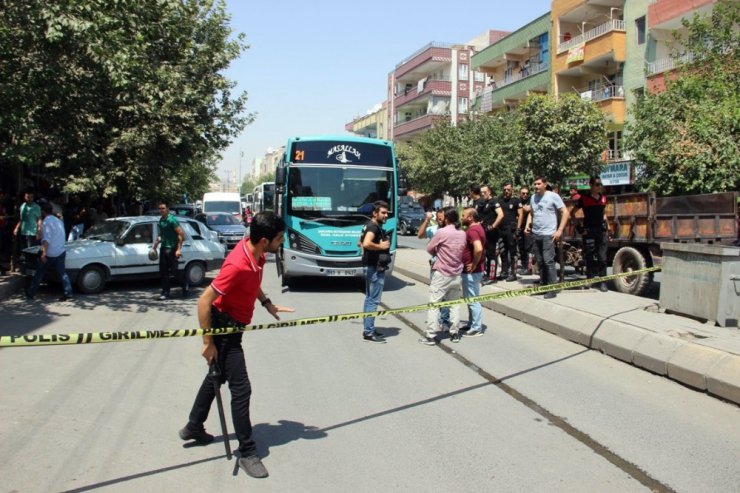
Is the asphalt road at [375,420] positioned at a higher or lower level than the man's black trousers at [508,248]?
lower

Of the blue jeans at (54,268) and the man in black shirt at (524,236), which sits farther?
the man in black shirt at (524,236)

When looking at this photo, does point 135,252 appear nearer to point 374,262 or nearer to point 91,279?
point 91,279

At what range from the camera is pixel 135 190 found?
70.8ft

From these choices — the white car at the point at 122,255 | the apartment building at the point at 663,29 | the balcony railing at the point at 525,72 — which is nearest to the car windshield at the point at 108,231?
the white car at the point at 122,255

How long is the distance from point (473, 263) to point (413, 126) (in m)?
50.0

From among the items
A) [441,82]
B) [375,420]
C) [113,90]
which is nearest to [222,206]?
[113,90]

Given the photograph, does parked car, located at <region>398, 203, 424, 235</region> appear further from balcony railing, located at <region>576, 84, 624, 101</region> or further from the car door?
the car door

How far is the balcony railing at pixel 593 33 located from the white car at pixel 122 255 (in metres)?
25.1

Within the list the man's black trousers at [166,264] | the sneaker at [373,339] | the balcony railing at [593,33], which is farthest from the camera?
the balcony railing at [593,33]

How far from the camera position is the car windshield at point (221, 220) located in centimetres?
2334

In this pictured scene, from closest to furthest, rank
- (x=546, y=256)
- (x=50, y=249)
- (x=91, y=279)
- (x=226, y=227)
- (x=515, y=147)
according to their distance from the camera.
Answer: (x=546, y=256) → (x=50, y=249) → (x=91, y=279) → (x=226, y=227) → (x=515, y=147)

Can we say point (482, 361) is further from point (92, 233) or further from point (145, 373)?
point (92, 233)

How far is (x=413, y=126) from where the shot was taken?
5684cm

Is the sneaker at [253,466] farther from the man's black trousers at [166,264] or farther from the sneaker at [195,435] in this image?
the man's black trousers at [166,264]
